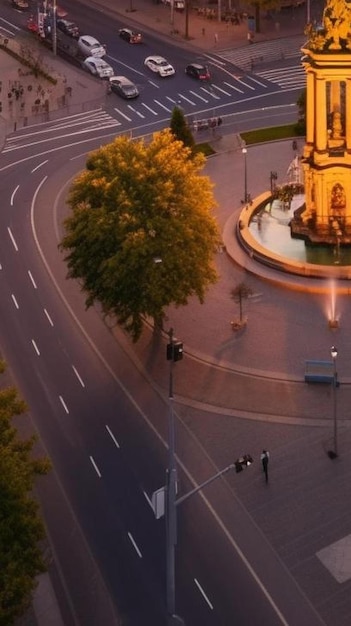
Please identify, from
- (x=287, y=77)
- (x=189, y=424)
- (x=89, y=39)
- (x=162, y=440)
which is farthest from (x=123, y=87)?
(x=162, y=440)

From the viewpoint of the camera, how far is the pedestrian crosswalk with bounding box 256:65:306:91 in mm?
105312

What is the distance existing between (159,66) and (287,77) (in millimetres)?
14511

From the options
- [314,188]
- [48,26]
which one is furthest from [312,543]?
[48,26]

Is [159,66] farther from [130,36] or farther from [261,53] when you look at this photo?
[130,36]

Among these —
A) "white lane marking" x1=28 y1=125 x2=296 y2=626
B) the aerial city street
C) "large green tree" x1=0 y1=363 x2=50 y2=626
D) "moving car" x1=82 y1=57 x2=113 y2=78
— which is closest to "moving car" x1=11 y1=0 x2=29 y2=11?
"moving car" x1=82 y1=57 x2=113 y2=78

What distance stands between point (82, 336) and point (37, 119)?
45.3 metres

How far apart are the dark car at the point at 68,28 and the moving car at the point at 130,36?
5741 millimetres

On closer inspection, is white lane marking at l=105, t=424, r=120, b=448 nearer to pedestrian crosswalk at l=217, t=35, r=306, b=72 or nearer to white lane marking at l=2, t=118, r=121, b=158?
white lane marking at l=2, t=118, r=121, b=158

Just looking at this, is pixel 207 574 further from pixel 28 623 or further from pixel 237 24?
pixel 237 24

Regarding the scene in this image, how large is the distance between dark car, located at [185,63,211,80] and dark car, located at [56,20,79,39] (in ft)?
70.6

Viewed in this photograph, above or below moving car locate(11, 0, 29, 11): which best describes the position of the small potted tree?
below

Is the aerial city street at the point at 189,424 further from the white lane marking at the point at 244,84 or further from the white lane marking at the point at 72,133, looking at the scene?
the white lane marking at the point at 244,84

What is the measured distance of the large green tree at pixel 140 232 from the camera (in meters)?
54.5

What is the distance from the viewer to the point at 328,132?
66.9 meters
